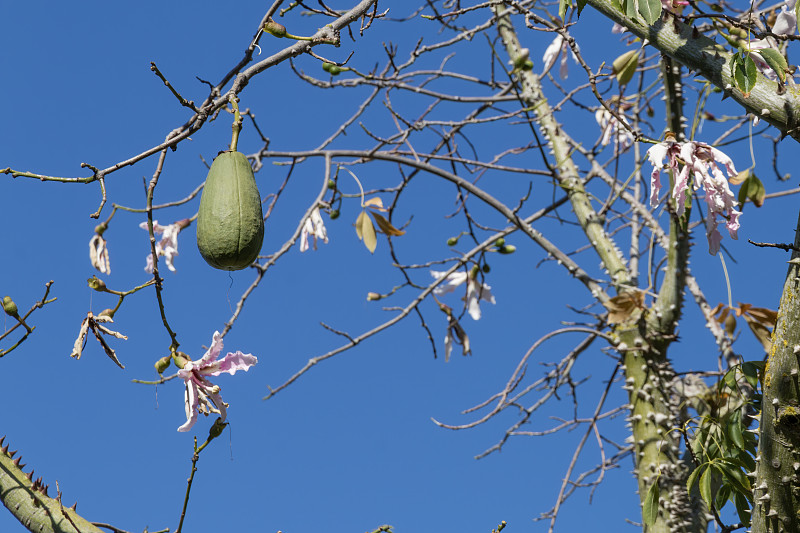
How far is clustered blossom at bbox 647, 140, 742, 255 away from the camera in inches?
78.9

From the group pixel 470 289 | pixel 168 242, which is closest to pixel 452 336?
pixel 470 289

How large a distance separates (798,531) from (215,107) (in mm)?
1685

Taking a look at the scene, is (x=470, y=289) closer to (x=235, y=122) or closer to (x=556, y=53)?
(x=556, y=53)

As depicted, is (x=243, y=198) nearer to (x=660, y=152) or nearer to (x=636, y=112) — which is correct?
(x=660, y=152)

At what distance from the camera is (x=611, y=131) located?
3945 millimetres

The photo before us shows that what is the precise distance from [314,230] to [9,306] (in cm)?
128

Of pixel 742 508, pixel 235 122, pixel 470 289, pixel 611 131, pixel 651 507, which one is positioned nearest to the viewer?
pixel 235 122

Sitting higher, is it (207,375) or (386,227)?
(386,227)

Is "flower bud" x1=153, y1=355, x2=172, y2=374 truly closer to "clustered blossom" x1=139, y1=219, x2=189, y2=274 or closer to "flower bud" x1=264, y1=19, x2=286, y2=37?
"flower bud" x1=264, y1=19, x2=286, y2=37

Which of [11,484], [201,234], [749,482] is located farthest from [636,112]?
[11,484]

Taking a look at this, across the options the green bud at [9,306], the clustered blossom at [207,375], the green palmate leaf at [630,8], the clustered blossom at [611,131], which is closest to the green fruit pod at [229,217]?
the clustered blossom at [207,375]

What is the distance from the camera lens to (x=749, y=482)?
2.03m

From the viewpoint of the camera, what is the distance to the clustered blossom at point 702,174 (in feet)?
6.57

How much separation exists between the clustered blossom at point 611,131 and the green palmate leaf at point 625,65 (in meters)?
0.75
